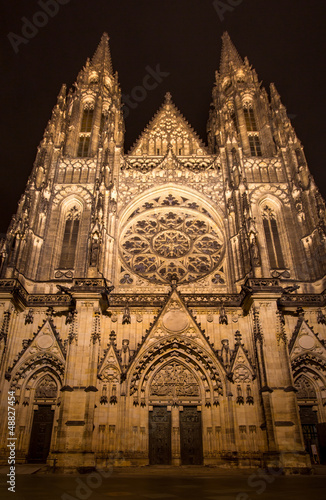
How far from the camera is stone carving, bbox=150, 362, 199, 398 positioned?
15.5 m

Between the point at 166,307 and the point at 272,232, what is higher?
the point at 272,232

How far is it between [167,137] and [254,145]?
5.65 metres

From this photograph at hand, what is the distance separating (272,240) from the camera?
19812 mm

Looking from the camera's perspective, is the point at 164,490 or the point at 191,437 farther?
the point at 191,437

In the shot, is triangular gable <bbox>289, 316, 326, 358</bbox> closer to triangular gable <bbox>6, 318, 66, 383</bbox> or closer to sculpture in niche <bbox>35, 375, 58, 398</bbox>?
triangular gable <bbox>6, 318, 66, 383</bbox>

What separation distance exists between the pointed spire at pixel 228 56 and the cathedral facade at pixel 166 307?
959cm

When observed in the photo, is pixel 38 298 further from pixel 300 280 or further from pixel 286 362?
pixel 300 280

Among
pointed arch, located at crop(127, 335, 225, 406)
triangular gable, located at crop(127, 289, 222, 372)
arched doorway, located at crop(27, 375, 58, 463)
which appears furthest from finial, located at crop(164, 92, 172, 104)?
arched doorway, located at crop(27, 375, 58, 463)

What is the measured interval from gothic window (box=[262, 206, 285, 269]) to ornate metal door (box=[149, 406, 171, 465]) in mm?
8752

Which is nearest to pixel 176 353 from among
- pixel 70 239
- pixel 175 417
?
pixel 175 417

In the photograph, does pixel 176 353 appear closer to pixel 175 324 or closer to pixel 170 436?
pixel 175 324

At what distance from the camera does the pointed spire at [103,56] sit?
3014 cm

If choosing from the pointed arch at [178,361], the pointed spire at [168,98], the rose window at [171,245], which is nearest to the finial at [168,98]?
the pointed spire at [168,98]

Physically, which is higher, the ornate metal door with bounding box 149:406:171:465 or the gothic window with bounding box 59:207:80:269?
the gothic window with bounding box 59:207:80:269
